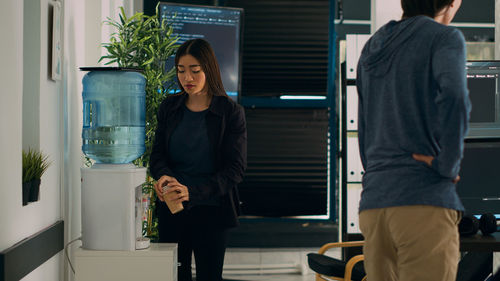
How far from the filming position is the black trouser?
2.47m

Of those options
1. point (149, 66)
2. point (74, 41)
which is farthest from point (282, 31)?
point (74, 41)

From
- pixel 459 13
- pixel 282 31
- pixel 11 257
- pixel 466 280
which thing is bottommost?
pixel 466 280

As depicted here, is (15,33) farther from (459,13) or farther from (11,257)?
(459,13)

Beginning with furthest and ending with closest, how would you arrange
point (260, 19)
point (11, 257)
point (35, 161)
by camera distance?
point (260, 19) → point (35, 161) → point (11, 257)

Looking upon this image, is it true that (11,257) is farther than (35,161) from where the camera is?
No

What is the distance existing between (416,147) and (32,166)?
1558 mm

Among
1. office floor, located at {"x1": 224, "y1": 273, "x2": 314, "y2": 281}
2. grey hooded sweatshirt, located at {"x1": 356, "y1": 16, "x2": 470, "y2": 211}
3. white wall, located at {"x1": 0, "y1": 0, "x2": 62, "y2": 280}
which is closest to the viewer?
grey hooded sweatshirt, located at {"x1": 356, "y1": 16, "x2": 470, "y2": 211}

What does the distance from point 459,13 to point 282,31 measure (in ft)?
7.62

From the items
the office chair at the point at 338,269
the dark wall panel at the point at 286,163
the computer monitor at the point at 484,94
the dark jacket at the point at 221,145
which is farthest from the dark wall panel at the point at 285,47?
the dark jacket at the point at 221,145

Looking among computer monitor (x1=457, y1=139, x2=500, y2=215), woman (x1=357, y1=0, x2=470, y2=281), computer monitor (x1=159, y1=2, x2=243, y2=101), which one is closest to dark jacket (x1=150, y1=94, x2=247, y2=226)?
woman (x1=357, y1=0, x2=470, y2=281)

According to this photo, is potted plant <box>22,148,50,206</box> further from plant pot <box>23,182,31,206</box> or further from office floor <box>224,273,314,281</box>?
A: office floor <box>224,273,314,281</box>

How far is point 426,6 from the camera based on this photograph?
1748mm

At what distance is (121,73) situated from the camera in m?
2.92

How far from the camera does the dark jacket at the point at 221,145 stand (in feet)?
8.13
